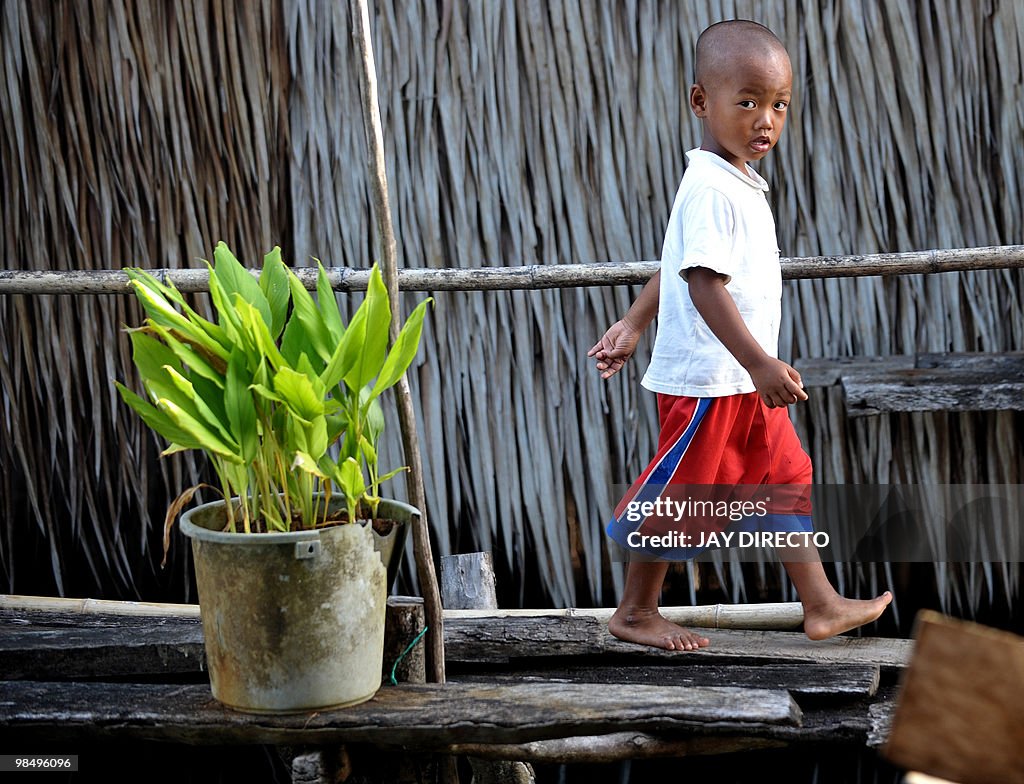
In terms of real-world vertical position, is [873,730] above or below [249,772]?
above

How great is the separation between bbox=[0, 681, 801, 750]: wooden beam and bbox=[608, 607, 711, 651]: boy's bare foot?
0.37 m

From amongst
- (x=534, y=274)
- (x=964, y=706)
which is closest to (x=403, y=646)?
(x=534, y=274)

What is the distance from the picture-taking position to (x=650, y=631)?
211cm

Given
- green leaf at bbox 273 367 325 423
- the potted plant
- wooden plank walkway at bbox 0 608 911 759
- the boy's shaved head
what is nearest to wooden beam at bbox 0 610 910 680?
wooden plank walkway at bbox 0 608 911 759

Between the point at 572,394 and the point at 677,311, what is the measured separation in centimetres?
67

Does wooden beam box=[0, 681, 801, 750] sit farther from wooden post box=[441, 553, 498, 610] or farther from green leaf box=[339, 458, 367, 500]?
wooden post box=[441, 553, 498, 610]

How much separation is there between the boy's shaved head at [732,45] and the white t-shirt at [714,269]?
15 cm

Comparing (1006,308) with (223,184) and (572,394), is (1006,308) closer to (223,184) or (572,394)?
(572,394)

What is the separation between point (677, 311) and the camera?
6.71ft

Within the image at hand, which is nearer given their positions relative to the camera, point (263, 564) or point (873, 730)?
point (263, 564)

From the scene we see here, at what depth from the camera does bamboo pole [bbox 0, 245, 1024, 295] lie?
7.80ft

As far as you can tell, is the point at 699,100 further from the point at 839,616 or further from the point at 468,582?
the point at 468,582

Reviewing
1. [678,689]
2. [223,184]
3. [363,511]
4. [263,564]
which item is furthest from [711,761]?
[223,184]

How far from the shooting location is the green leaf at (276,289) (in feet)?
5.70
